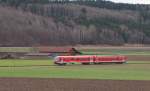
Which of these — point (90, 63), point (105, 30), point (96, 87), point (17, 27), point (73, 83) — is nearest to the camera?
point (96, 87)

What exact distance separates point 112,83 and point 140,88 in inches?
143

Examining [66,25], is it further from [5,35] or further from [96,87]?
[96,87]

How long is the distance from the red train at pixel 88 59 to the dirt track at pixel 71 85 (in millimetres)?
27617

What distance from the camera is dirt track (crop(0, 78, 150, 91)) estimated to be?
31.0 meters

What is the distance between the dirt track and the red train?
90.6 ft

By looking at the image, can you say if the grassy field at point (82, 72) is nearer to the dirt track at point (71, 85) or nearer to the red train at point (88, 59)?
the dirt track at point (71, 85)

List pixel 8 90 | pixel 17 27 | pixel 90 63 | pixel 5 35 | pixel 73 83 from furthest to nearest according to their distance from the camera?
pixel 17 27 < pixel 5 35 < pixel 90 63 < pixel 73 83 < pixel 8 90

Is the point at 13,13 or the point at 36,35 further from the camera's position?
the point at 13,13

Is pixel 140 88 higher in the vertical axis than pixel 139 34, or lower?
higher

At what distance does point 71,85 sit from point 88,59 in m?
33.8

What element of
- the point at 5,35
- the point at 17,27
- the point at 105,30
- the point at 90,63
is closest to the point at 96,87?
the point at 90,63

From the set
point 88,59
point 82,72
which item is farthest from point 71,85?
point 88,59

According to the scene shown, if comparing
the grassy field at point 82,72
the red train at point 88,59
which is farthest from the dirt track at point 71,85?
the red train at point 88,59

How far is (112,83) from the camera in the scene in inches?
1373
